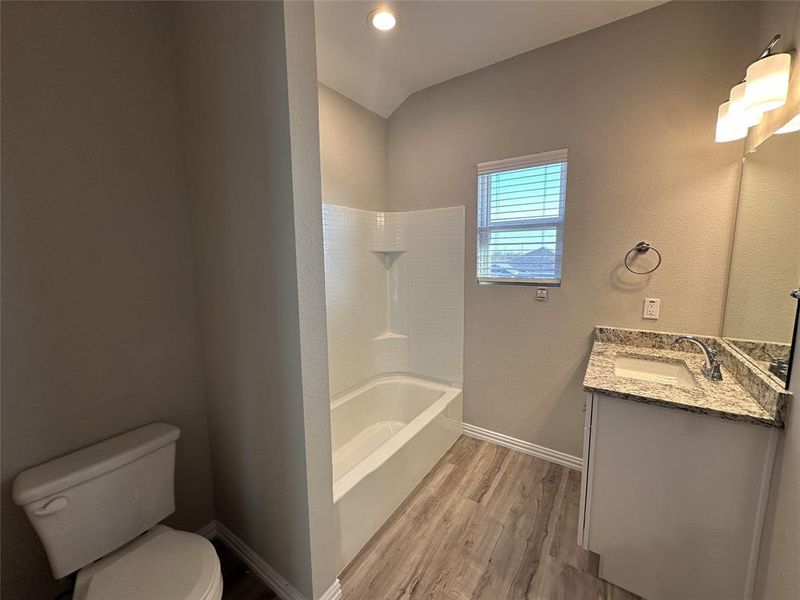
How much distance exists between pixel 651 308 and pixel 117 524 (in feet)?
8.75

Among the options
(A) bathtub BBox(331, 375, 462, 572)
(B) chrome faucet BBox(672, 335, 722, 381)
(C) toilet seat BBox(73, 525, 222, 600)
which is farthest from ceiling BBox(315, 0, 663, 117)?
(C) toilet seat BBox(73, 525, 222, 600)

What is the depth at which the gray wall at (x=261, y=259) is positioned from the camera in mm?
1026

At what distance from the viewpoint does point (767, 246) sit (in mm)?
1313

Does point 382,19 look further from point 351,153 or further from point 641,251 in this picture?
point 641,251

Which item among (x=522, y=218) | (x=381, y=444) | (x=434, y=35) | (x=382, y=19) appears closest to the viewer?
(x=382, y=19)

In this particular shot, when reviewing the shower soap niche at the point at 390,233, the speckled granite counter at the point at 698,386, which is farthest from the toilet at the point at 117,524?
the shower soap niche at the point at 390,233

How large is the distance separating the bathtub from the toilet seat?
493mm

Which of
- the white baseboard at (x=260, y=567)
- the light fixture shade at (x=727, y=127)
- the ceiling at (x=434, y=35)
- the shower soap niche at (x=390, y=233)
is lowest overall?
the white baseboard at (x=260, y=567)

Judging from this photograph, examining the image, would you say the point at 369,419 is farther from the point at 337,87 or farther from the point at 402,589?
the point at 337,87

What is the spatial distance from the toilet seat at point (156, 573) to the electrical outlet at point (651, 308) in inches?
91.0

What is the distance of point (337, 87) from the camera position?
2.23 metres

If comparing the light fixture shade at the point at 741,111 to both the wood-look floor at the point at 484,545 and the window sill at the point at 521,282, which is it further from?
the wood-look floor at the point at 484,545

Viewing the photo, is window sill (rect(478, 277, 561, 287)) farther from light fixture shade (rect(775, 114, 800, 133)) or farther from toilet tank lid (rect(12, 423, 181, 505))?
toilet tank lid (rect(12, 423, 181, 505))

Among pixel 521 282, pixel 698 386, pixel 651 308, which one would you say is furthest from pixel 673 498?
pixel 521 282
